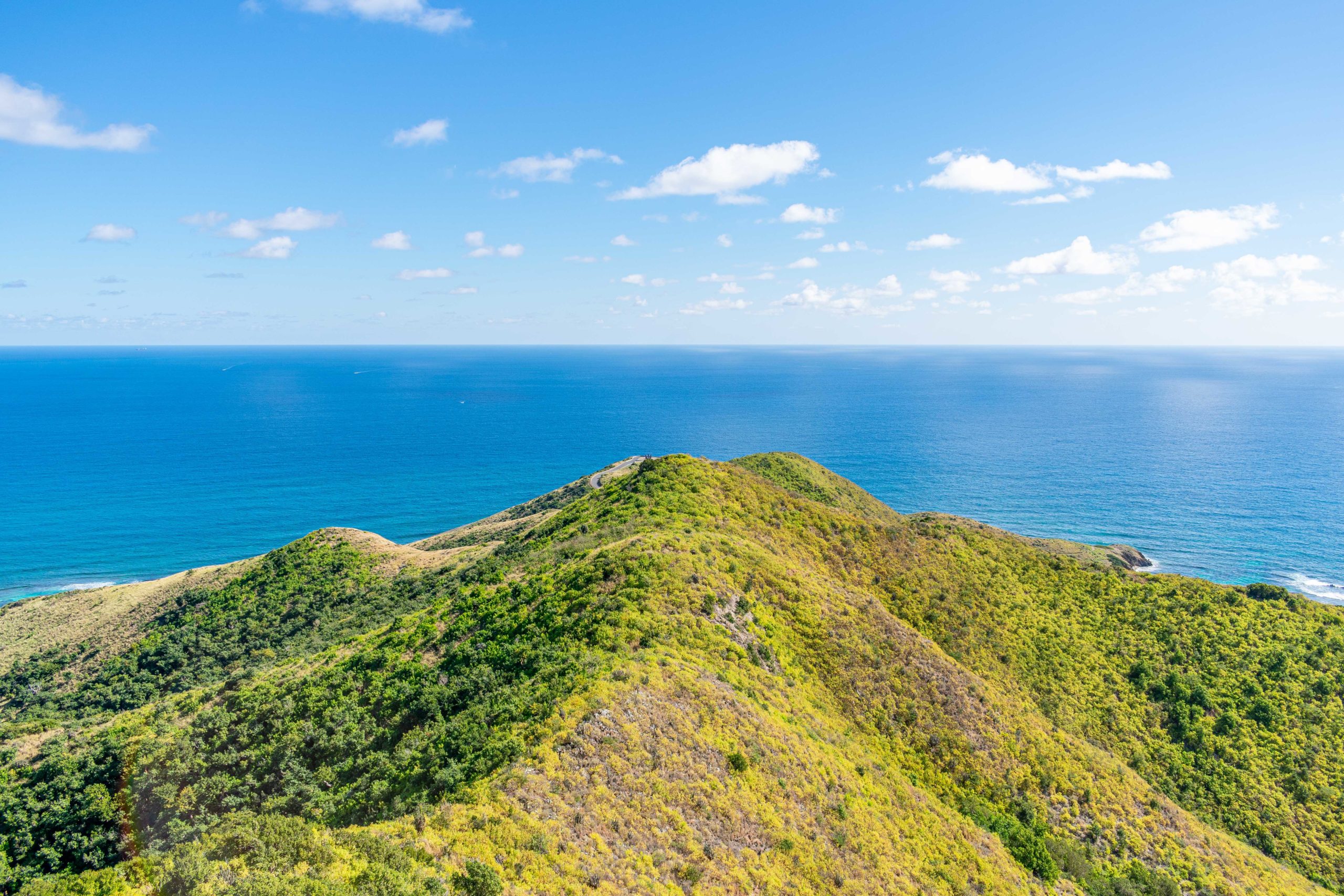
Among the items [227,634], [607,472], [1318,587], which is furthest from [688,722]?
[1318,587]

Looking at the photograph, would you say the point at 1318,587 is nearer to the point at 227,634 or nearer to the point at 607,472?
the point at 607,472

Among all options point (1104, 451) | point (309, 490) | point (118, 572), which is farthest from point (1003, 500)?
point (118, 572)

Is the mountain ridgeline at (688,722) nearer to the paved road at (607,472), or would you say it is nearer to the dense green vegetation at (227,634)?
the dense green vegetation at (227,634)

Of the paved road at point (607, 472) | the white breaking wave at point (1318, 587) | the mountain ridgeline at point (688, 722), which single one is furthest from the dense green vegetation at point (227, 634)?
the white breaking wave at point (1318, 587)

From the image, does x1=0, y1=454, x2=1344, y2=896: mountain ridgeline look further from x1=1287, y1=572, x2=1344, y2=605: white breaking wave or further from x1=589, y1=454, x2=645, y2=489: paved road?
x1=1287, y1=572, x2=1344, y2=605: white breaking wave

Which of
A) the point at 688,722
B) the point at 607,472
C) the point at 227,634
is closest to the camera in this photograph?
the point at 688,722

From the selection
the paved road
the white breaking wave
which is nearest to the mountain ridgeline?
the paved road
